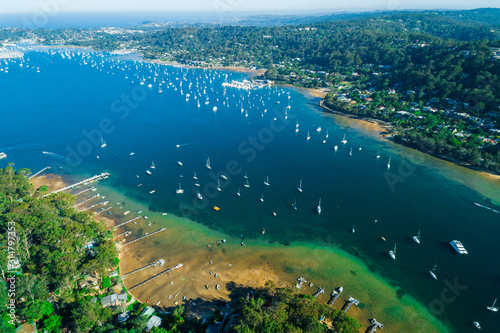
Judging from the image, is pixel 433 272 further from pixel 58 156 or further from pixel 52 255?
pixel 58 156

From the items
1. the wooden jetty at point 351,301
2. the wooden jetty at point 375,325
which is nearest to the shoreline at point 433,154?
the wooden jetty at point 351,301

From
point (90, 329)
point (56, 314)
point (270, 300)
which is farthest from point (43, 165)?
point (270, 300)

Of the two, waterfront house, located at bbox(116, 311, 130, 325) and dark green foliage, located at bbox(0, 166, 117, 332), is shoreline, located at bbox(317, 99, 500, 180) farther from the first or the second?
dark green foliage, located at bbox(0, 166, 117, 332)

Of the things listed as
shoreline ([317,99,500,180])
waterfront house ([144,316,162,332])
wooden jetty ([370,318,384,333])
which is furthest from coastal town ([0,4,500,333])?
shoreline ([317,99,500,180])

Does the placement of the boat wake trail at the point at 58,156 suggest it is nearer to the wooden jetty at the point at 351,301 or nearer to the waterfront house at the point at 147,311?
the waterfront house at the point at 147,311

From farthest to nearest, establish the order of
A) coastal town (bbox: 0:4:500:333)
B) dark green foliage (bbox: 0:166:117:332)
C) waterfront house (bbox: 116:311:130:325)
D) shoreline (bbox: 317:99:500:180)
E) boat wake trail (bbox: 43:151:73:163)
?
boat wake trail (bbox: 43:151:73:163) → shoreline (bbox: 317:99:500:180) → coastal town (bbox: 0:4:500:333) → waterfront house (bbox: 116:311:130:325) → dark green foliage (bbox: 0:166:117:332)
